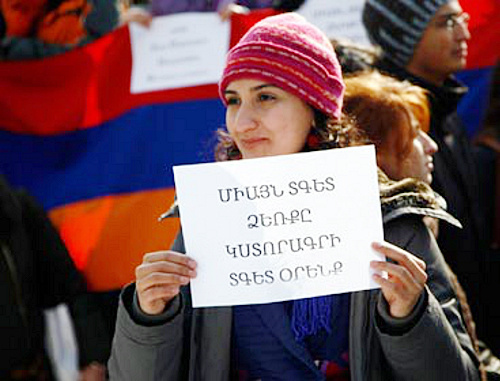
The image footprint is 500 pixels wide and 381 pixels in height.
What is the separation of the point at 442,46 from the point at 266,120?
146cm

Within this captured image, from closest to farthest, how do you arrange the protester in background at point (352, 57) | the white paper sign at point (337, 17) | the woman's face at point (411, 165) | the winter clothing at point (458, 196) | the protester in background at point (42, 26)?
the woman's face at point (411, 165) → the protester in background at point (352, 57) → the winter clothing at point (458, 196) → the white paper sign at point (337, 17) → the protester in background at point (42, 26)

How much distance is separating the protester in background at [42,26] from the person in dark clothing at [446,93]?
1.45 m

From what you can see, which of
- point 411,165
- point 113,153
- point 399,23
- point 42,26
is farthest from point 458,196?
point 42,26

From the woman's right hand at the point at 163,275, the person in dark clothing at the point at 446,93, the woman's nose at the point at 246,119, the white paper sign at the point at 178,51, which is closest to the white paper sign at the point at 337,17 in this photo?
the white paper sign at the point at 178,51

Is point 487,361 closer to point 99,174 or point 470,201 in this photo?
point 470,201

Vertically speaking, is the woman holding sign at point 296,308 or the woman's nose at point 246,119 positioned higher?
the woman's nose at point 246,119

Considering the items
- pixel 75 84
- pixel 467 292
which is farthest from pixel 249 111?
pixel 75 84

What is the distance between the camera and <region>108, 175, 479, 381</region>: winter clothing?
182 cm

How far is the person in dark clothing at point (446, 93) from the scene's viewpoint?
3.10m

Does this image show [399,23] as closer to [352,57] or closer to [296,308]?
[352,57]

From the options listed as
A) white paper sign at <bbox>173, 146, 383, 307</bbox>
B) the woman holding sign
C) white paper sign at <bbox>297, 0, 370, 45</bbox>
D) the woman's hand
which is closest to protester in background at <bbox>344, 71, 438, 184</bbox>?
the woman holding sign

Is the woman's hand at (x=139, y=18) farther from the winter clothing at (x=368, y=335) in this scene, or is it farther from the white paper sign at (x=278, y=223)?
the white paper sign at (x=278, y=223)

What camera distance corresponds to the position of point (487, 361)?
2361 mm

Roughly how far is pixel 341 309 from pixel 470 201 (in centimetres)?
140
